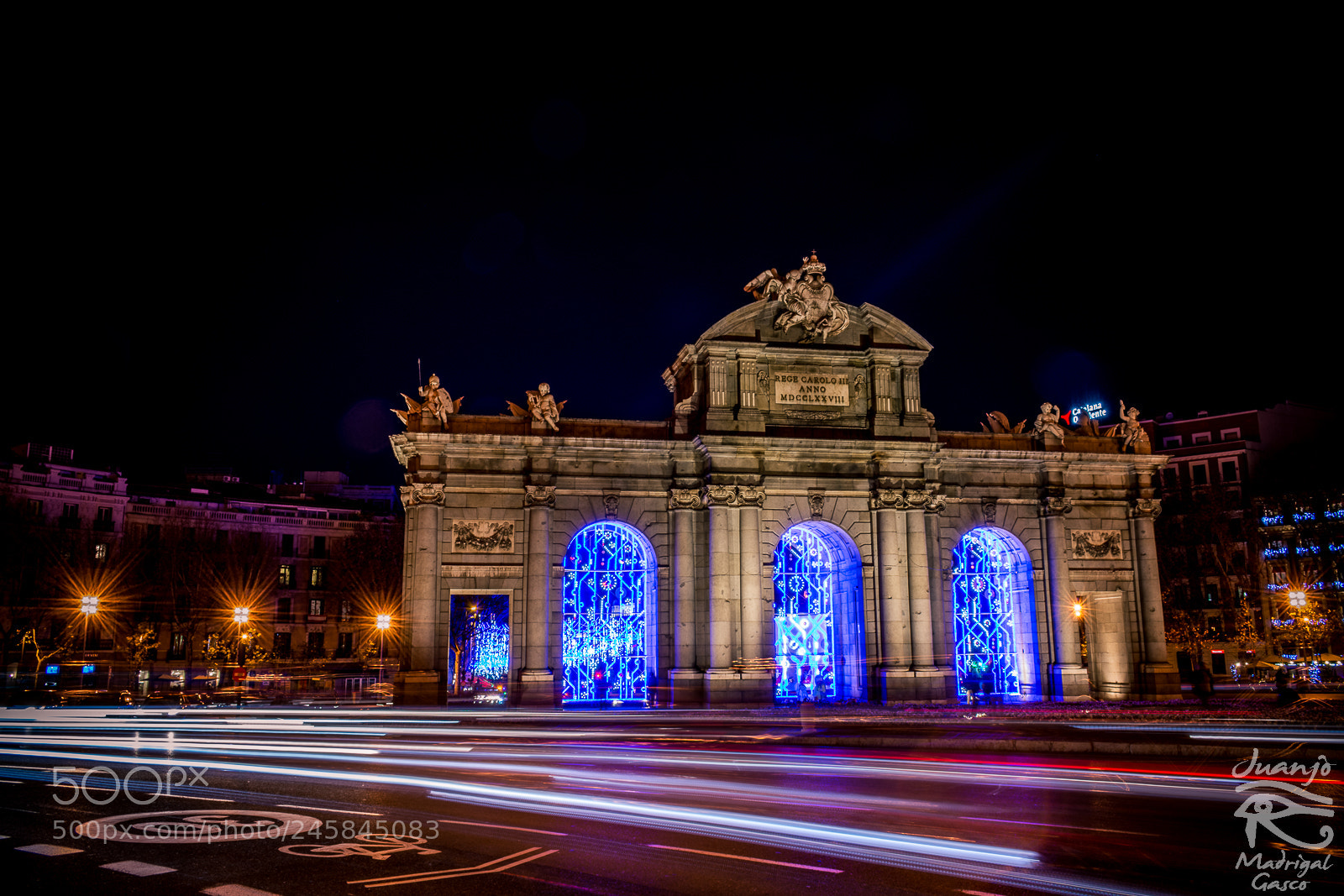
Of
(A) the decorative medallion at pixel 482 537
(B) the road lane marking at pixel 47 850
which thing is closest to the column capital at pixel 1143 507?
(A) the decorative medallion at pixel 482 537

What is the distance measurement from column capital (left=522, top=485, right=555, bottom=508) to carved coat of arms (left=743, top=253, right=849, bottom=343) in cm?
→ 1044

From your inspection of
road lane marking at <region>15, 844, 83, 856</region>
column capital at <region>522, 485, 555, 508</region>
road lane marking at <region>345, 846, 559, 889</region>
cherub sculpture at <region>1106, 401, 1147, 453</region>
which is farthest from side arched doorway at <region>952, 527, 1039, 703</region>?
road lane marking at <region>15, 844, 83, 856</region>

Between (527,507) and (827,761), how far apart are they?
18802 mm

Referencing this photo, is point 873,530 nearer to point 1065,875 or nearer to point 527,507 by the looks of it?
point 527,507

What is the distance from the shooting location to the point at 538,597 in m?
32.8

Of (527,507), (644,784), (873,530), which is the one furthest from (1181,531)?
(644,784)

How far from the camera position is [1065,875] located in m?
8.86

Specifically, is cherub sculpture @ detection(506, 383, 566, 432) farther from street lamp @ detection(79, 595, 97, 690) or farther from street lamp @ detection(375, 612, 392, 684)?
street lamp @ detection(375, 612, 392, 684)

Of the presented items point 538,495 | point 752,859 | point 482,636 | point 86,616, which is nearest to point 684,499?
point 538,495

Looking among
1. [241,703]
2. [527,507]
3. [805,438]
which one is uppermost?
[805,438]

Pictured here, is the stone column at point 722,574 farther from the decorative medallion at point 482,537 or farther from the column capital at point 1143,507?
the column capital at point 1143,507

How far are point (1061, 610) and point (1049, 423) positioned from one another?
745 centimetres

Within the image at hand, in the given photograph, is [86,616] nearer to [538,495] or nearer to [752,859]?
[538,495]

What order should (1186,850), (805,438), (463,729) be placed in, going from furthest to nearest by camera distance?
1. (805,438)
2. (463,729)
3. (1186,850)
